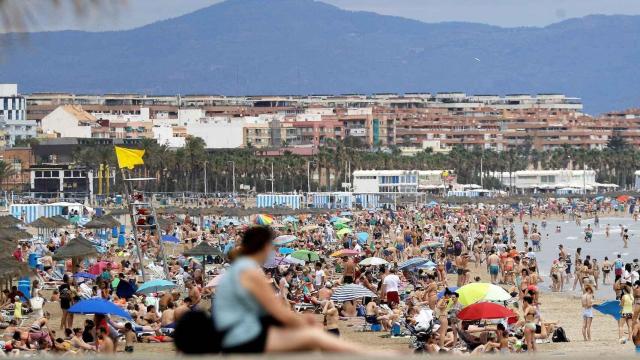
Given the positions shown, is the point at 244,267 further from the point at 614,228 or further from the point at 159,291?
the point at 614,228

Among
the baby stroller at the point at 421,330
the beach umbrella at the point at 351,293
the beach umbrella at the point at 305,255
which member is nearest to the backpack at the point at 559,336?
the baby stroller at the point at 421,330

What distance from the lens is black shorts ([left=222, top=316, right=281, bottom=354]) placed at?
514 centimetres

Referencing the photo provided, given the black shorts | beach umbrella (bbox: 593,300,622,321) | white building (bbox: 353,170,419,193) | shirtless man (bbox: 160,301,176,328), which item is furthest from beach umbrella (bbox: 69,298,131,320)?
white building (bbox: 353,170,419,193)

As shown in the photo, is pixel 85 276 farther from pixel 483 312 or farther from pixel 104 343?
pixel 104 343

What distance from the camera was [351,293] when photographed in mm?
21422

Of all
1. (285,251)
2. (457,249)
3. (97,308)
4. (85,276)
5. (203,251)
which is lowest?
(457,249)

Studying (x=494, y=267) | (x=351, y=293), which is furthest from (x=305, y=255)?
(x=351, y=293)

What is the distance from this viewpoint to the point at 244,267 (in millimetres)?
5234

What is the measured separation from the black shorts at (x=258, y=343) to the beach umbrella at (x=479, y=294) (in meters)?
14.1

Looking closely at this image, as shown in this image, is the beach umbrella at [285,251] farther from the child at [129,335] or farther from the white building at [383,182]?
the white building at [383,182]

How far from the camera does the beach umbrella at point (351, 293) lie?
21250mm

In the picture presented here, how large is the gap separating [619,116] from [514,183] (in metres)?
70.7

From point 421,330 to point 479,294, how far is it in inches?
70.9

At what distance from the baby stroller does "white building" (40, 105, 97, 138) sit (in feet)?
371
